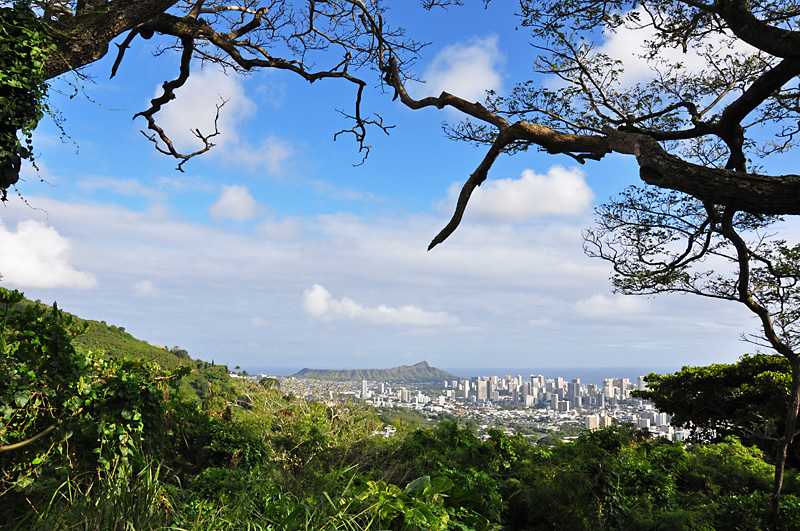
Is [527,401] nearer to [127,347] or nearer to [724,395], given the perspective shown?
[724,395]

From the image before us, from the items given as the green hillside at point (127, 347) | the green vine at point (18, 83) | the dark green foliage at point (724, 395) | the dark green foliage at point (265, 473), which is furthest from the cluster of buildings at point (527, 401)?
the green vine at point (18, 83)

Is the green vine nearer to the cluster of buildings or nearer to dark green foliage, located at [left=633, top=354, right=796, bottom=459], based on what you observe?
the cluster of buildings

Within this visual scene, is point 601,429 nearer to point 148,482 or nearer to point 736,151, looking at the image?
point 736,151

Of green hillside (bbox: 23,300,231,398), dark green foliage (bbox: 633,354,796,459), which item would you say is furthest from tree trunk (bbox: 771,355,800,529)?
green hillside (bbox: 23,300,231,398)

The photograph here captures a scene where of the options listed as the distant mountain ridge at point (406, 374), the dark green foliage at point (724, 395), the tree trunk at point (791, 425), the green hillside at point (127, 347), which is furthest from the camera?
the distant mountain ridge at point (406, 374)

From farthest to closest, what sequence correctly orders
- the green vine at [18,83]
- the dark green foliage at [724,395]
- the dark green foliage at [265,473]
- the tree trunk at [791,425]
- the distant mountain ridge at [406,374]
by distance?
the distant mountain ridge at [406,374]
the dark green foliage at [724,395]
the tree trunk at [791,425]
the green vine at [18,83]
the dark green foliage at [265,473]

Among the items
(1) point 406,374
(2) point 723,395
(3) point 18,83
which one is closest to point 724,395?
(2) point 723,395

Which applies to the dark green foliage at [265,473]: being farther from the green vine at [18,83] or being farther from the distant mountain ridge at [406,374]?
the distant mountain ridge at [406,374]

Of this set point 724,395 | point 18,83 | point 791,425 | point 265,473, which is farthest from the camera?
point 724,395
